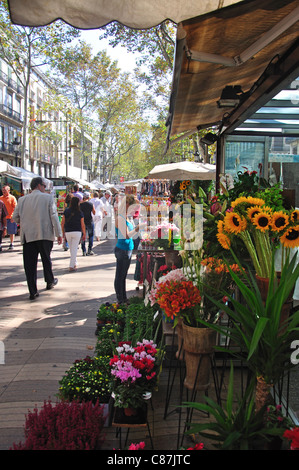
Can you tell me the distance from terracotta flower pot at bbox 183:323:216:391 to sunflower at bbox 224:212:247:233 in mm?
742

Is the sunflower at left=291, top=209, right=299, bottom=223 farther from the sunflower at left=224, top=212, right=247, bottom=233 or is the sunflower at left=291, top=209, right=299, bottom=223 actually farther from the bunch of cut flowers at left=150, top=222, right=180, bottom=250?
the bunch of cut flowers at left=150, top=222, right=180, bottom=250

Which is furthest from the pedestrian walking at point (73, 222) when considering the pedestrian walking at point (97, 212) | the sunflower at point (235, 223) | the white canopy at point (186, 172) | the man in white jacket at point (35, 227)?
the sunflower at point (235, 223)

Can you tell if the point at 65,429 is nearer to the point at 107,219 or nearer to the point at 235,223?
the point at 235,223

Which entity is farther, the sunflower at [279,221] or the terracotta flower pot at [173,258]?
the terracotta flower pot at [173,258]

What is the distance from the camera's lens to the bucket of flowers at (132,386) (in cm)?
259

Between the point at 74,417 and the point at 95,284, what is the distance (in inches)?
218

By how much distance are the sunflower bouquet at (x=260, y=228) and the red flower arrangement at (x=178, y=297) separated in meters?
0.39

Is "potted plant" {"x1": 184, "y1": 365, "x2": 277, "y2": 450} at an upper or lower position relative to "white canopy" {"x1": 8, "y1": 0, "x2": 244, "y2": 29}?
lower

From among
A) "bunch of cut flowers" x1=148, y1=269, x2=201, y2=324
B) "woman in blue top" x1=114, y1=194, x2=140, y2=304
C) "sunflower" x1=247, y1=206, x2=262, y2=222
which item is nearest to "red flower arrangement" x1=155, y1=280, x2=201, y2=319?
"bunch of cut flowers" x1=148, y1=269, x2=201, y2=324

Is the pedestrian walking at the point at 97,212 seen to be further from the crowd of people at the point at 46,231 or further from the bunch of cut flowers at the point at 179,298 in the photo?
the bunch of cut flowers at the point at 179,298

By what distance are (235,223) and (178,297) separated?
2.01 feet

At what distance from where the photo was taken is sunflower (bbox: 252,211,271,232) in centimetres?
224
